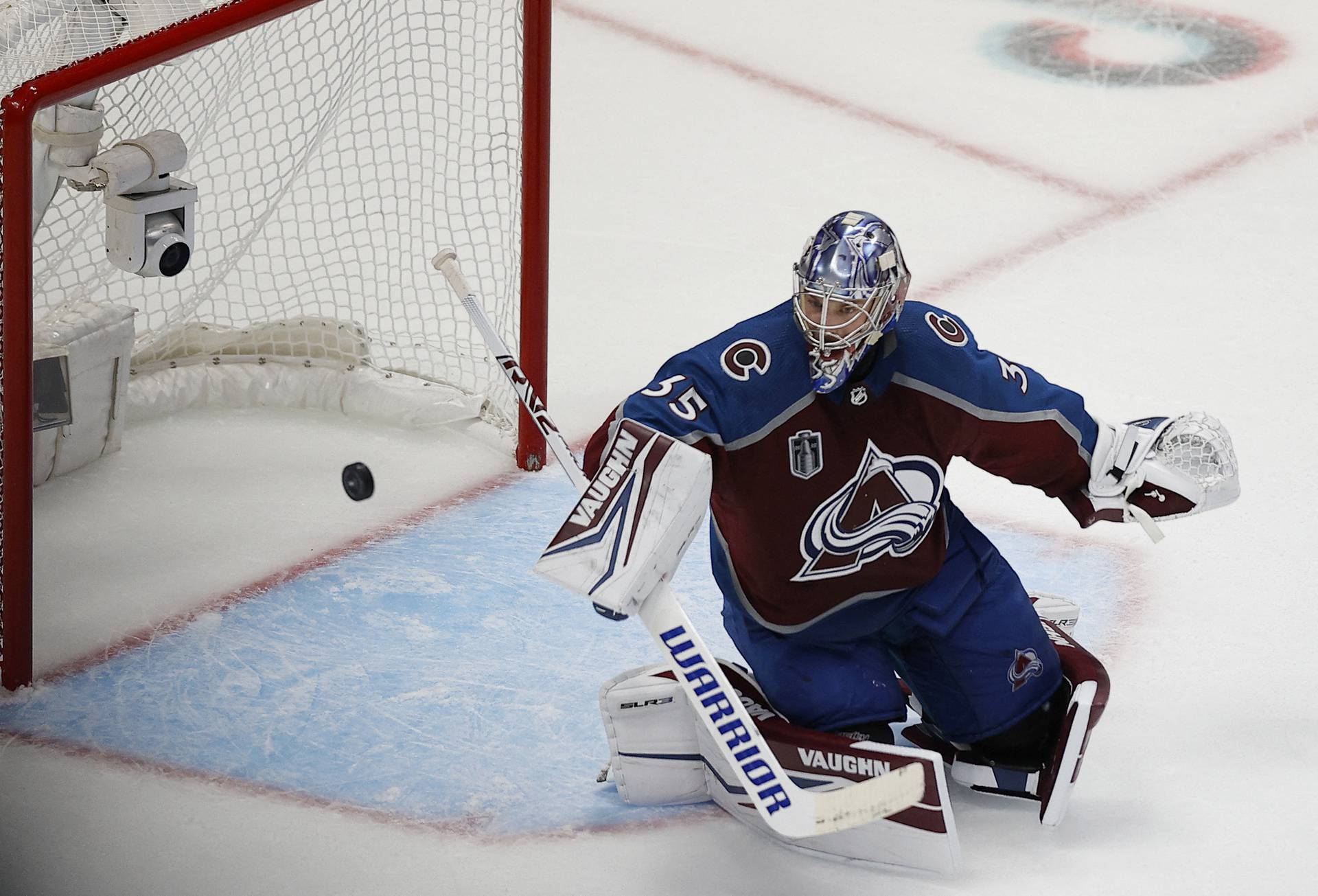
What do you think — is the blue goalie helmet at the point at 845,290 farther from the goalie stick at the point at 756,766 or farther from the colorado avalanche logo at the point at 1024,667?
the colorado avalanche logo at the point at 1024,667

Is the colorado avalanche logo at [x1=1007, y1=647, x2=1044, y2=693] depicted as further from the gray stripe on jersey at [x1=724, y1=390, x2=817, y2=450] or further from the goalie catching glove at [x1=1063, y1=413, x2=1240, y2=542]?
the gray stripe on jersey at [x1=724, y1=390, x2=817, y2=450]

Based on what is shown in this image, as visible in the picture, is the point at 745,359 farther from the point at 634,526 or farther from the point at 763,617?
the point at 763,617

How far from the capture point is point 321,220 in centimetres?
396

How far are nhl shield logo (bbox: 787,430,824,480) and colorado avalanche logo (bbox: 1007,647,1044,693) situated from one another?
0.42m

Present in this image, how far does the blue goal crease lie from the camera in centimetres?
259

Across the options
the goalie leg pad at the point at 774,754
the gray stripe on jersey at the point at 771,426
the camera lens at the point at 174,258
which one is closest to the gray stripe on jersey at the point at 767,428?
the gray stripe on jersey at the point at 771,426

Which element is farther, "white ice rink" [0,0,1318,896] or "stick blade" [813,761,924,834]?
"white ice rink" [0,0,1318,896]

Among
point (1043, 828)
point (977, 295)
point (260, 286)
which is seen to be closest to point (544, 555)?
point (1043, 828)

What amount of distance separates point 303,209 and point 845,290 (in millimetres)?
2171

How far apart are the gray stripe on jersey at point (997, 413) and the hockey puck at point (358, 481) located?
1138mm

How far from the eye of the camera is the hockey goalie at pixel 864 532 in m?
2.18

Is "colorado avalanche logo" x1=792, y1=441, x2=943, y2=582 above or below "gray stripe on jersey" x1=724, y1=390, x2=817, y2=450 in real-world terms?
below

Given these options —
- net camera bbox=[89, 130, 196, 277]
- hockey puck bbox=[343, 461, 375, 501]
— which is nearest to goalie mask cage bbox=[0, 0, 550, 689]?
net camera bbox=[89, 130, 196, 277]

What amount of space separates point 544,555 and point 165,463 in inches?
58.6
